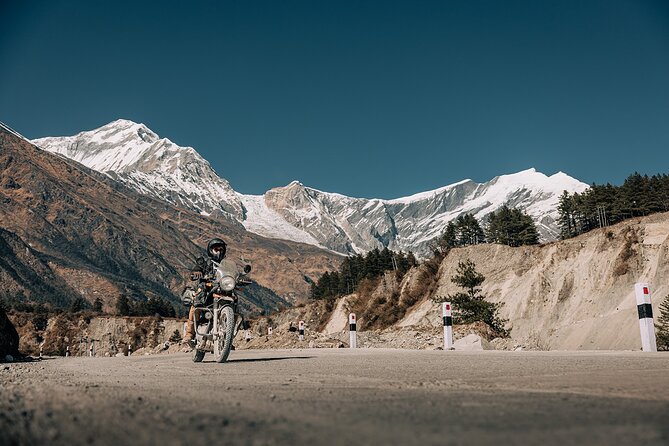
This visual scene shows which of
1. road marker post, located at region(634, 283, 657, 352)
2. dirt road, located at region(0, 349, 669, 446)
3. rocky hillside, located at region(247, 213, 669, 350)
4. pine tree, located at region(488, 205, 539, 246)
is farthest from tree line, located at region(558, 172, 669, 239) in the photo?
dirt road, located at region(0, 349, 669, 446)

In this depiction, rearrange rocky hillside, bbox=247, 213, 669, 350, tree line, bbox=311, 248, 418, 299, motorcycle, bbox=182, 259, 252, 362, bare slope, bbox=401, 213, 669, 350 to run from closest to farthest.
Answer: motorcycle, bbox=182, 259, 252, 362
rocky hillside, bbox=247, 213, 669, 350
bare slope, bbox=401, 213, 669, 350
tree line, bbox=311, 248, 418, 299

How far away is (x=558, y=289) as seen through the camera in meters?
39.9

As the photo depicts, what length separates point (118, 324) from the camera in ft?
295

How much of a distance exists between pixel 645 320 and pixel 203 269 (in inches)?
339

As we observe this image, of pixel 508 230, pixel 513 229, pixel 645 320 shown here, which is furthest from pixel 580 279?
pixel 513 229

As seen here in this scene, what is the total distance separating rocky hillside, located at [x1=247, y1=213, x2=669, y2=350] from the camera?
862 inches

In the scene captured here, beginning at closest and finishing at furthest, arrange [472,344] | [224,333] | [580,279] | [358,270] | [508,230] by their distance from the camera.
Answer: [224,333] < [472,344] < [580,279] < [508,230] < [358,270]

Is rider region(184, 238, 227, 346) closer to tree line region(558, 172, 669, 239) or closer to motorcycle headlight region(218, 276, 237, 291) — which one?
motorcycle headlight region(218, 276, 237, 291)

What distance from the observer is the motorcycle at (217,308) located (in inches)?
383

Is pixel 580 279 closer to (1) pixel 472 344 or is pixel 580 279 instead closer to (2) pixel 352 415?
(1) pixel 472 344

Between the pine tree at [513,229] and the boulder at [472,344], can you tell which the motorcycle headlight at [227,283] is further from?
the pine tree at [513,229]

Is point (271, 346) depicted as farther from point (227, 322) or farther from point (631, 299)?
point (631, 299)

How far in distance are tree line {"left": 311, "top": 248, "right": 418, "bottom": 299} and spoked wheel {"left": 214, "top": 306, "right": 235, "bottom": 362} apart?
9183 cm

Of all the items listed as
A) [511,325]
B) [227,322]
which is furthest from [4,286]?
[227,322]
